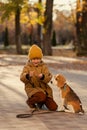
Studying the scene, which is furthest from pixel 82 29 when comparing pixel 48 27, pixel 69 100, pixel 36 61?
pixel 69 100

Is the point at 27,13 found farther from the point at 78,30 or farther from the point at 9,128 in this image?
the point at 9,128

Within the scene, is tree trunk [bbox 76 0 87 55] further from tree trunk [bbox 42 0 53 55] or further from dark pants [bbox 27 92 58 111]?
dark pants [bbox 27 92 58 111]

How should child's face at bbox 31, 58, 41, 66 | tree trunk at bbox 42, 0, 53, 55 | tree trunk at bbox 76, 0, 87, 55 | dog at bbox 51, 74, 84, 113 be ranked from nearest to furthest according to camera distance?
dog at bbox 51, 74, 84, 113 → child's face at bbox 31, 58, 41, 66 → tree trunk at bbox 42, 0, 53, 55 → tree trunk at bbox 76, 0, 87, 55

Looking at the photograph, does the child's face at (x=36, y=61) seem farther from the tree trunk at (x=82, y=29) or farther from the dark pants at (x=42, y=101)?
the tree trunk at (x=82, y=29)

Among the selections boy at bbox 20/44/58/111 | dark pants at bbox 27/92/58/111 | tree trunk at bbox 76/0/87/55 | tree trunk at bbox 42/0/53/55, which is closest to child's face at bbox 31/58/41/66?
boy at bbox 20/44/58/111

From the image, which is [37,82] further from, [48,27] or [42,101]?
[48,27]

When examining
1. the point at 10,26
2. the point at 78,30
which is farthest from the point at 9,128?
the point at 10,26

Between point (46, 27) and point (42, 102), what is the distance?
107 feet

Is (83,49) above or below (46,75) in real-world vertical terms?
below

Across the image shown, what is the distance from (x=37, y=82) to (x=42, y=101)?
397 mm

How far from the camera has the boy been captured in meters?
9.59

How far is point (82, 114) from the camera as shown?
9312mm

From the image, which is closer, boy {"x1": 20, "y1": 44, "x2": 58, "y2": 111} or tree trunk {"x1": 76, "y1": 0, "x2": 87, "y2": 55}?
boy {"x1": 20, "y1": 44, "x2": 58, "y2": 111}

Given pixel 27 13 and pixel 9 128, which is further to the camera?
pixel 27 13
